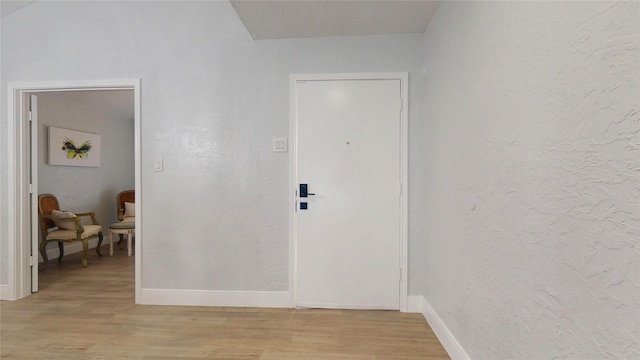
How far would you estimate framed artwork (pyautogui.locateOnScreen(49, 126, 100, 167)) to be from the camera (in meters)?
4.59

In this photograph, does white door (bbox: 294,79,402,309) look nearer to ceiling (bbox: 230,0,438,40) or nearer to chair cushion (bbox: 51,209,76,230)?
ceiling (bbox: 230,0,438,40)

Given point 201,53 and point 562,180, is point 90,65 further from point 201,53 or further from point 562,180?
point 562,180

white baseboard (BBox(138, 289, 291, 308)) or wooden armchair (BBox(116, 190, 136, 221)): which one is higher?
wooden armchair (BBox(116, 190, 136, 221))

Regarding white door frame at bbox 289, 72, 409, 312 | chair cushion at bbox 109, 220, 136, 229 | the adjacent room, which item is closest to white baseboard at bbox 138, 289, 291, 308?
the adjacent room

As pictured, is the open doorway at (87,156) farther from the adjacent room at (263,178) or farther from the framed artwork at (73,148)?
the adjacent room at (263,178)

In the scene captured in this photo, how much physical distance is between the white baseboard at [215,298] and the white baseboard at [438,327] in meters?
1.08

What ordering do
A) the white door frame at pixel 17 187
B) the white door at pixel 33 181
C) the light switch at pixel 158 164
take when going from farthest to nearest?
the white door at pixel 33 181 < the white door frame at pixel 17 187 < the light switch at pixel 158 164

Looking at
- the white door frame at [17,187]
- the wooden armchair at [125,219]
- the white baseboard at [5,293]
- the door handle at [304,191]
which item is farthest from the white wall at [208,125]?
the wooden armchair at [125,219]

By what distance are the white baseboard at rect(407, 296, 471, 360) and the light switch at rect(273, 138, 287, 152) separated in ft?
5.48

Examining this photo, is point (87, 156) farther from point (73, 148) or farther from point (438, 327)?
point (438, 327)

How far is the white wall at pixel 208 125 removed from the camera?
9.16 feet

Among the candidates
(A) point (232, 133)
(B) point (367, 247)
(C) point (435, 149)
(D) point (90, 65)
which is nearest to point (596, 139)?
(C) point (435, 149)

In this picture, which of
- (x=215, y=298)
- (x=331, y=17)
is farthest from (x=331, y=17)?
(x=215, y=298)

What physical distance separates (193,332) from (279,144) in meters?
1.59
